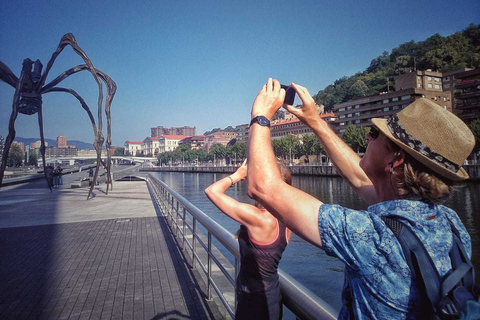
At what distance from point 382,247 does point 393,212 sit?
11 centimetres

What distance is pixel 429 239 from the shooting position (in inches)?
37.3

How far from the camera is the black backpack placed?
0.80 metres

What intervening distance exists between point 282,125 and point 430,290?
102 meters

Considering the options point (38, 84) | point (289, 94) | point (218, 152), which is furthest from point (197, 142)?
point (289, 94)

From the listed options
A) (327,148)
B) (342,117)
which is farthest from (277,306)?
(342,117)

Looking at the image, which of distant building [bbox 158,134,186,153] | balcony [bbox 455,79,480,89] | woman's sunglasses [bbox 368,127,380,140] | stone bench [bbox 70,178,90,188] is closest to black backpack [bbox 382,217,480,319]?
woman's sunglasses [bbox 368,127,380,140]

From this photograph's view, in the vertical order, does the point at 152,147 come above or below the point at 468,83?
below

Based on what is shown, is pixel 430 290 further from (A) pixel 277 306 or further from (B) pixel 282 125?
(B) pixel 282 125

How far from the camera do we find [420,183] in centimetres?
105

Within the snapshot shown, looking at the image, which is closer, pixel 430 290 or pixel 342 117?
pixel 430 290

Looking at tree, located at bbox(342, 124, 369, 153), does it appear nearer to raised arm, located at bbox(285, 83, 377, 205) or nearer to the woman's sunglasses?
raised arm, located at bbox(285, 83, 377, 205)

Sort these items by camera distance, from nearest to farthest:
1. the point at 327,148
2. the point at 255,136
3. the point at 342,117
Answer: the point at 255,136 < the point at 327,148 < the point at 342,117

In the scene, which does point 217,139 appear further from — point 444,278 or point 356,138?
point 444,278

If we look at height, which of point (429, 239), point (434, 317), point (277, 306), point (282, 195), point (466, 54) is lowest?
point (277, 306)
